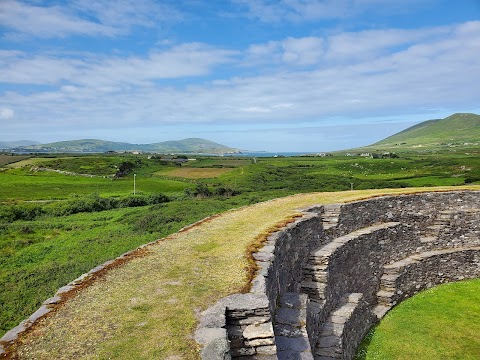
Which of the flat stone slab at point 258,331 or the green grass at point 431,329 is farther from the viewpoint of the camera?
the green grass at point 431,329

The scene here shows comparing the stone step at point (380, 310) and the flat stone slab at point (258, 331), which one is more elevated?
the flat stone slab at point (258, 331)

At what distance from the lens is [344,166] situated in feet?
353

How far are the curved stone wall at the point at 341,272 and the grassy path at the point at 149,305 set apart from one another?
2.20ft

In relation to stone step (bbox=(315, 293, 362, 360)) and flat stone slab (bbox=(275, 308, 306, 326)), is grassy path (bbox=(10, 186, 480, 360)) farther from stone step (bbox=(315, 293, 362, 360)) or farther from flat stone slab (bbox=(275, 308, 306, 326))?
stone step (bbox=(315, 293, 362, 360))

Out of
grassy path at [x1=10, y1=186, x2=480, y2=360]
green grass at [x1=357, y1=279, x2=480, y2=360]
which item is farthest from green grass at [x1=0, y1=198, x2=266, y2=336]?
green grass at [x1=357, y1=279, x2=480, y2=360]

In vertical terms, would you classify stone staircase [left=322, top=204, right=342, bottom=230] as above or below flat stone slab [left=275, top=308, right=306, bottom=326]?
above

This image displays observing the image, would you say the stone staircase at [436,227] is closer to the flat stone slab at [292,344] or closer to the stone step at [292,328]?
the stone step at [292,328]

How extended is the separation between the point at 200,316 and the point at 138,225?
23.1 meters

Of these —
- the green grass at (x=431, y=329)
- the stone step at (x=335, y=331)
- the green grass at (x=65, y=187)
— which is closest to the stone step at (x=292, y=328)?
the stone step at (x=335, y=331)

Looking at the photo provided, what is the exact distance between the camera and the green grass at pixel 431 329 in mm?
15352

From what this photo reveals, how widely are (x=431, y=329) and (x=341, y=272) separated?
462cm

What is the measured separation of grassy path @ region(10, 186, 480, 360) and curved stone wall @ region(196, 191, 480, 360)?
26.3 inches

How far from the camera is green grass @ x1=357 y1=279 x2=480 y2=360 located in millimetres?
15352

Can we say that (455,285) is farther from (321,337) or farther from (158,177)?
(158,177)
